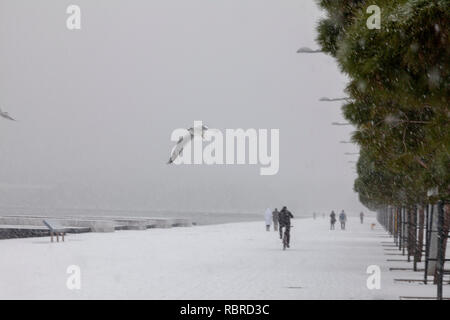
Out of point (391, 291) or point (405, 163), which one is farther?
point (405, 163)

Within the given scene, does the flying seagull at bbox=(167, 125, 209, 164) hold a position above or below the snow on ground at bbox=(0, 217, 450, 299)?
above

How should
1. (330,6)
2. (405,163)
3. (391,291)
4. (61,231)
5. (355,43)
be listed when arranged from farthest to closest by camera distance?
1. (61,231)
2. (405,163)
3. (391,291)
4. (330,6)
5. (355,43)

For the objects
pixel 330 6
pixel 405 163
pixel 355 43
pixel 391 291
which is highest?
pixel 330 6

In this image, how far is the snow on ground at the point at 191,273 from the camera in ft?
50.9

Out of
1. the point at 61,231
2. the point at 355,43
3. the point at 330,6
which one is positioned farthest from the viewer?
the point at 61,231

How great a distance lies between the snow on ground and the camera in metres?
15.5

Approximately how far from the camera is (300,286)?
1720 cm

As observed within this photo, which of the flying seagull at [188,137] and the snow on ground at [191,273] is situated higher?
the flying seagull at [188,137]

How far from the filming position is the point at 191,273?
19.9 meters
